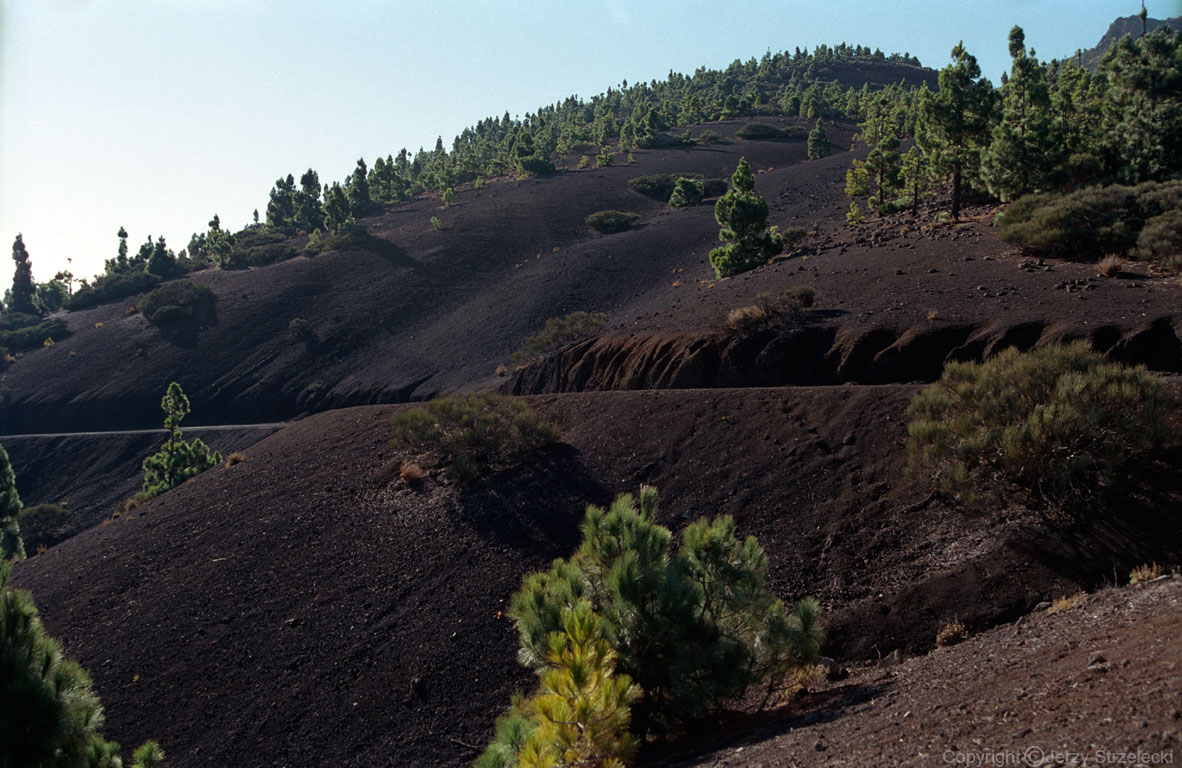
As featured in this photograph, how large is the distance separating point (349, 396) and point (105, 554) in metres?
24.0

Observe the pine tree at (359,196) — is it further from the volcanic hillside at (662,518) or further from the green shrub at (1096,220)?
the green shrub at (1096,220)

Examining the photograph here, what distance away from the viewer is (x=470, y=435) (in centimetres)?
1858

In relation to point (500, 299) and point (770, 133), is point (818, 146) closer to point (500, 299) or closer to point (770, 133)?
point (770, 133)

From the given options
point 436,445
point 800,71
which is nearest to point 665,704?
point 436,445

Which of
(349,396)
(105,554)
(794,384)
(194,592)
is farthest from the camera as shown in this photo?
(349,396)

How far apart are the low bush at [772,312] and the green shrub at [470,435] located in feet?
24.7

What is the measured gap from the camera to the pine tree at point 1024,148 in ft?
89.6

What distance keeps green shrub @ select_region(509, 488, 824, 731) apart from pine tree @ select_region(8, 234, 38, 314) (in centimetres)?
9193

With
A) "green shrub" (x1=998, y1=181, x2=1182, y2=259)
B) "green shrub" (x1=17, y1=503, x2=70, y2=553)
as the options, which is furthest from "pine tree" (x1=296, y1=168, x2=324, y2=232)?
"green shrub" (x1=998, y1=181, x2=1182, y2=259)

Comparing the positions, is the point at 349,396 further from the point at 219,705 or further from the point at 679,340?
the point at 219,705

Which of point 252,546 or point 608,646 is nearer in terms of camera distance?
point 608,646

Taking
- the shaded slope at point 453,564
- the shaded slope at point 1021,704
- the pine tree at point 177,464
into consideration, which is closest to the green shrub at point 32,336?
the pine tree at point 177,464

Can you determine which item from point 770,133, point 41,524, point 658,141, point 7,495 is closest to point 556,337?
point 7,495

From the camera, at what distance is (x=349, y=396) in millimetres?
42531
